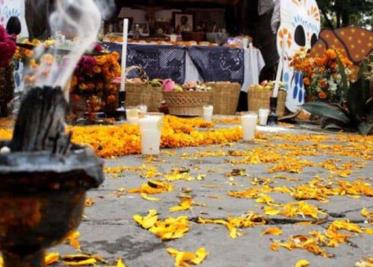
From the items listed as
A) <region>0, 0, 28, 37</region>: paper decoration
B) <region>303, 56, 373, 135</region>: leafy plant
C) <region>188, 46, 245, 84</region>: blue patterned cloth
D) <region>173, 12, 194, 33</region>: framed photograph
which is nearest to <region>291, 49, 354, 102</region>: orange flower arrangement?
<region>303, 56, 373, 135</region>: leafy plant

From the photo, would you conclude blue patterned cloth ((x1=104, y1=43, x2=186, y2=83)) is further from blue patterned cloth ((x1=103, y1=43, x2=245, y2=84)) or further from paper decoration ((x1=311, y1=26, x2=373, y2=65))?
paper decoration ((x1=311, y1=26, x2=373, y2=65))

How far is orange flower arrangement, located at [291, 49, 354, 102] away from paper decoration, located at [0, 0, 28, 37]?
11.4 ft

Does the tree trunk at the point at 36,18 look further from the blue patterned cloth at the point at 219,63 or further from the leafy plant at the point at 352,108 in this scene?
the leafy plant at the point at 352,108

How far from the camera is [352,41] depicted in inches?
346

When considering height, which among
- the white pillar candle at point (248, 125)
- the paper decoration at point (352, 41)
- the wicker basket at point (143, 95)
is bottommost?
the white pillar candle at point (248, 125)

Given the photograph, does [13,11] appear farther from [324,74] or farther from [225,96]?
[324,74]

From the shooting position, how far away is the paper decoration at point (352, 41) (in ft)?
28.4

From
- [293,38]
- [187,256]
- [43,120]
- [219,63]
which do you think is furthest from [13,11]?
[43,120]

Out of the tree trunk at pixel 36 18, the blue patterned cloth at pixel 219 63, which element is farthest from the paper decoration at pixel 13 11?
the blue patterned cloth at pixel 219 63

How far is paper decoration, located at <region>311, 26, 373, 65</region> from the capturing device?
8670 mm

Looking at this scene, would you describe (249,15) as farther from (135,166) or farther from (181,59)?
(135,166)

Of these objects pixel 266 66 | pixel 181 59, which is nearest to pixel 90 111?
pixel 181 59

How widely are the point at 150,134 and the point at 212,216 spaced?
1.71 meters

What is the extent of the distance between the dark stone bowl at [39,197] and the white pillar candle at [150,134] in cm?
268
